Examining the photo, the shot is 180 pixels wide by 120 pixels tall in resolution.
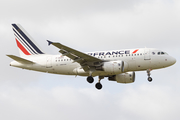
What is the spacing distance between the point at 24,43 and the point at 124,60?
15.7 m

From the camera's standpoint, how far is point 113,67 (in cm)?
4600

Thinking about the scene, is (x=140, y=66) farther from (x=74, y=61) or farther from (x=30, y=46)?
(x=30, y=46)

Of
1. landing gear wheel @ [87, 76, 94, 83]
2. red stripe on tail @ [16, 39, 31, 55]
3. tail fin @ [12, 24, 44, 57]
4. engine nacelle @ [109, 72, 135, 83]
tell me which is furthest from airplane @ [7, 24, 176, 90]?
red stripe on tail @ [16, 39, 31, 55]

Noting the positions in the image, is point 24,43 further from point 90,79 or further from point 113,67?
point 113,67

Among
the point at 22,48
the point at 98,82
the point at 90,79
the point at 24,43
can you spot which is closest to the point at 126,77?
the point at 98,82

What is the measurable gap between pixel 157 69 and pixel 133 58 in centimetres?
345

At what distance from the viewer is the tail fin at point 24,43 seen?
5268cm

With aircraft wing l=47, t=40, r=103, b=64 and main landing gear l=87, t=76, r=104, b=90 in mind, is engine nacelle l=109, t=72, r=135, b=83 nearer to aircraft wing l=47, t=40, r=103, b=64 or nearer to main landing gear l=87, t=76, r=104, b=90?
main landing gear l=87, t=76, r=104, b=90

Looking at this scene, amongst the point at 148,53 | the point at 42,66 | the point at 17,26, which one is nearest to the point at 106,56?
the point at 148,53

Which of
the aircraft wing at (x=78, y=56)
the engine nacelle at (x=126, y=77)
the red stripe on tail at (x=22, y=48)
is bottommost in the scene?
the engine nacelle at (x=126, y=77)

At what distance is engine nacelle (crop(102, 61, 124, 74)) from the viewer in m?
45.8

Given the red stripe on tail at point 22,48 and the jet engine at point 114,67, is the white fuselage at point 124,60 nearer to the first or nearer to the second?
the jet engine at point 114,67

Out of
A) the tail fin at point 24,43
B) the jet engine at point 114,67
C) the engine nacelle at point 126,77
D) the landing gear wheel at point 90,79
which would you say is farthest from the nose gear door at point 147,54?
the tail fin at point 24,43

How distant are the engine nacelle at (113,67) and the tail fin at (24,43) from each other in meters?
10.5
